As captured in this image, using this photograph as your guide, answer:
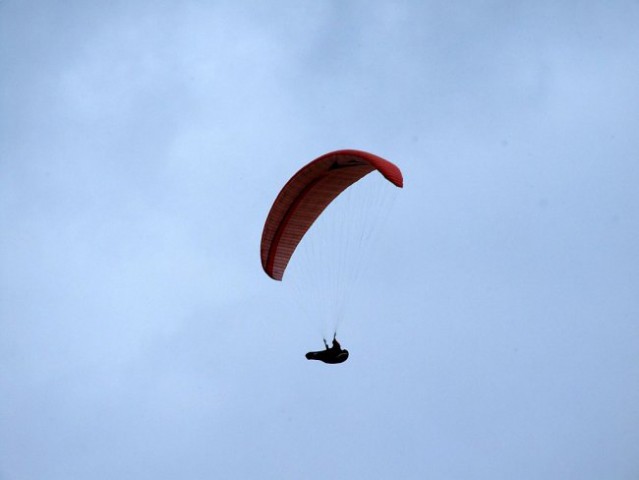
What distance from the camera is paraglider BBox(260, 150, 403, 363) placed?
1309 inches

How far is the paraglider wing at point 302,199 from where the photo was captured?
3356 cm

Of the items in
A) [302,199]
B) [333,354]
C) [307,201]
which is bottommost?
[333,354]

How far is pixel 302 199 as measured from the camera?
117 ft

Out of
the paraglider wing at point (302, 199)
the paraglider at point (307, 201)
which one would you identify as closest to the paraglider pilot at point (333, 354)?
the paraglider at point (307, 201)

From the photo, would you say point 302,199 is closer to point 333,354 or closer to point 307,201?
point 307,201

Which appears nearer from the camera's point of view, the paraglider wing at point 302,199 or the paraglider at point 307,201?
the paraglider at point 307,201

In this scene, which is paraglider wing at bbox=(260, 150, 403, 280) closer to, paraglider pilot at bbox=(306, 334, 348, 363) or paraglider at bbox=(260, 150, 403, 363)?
paraglider at bbox=(260, 150, 403, 363)

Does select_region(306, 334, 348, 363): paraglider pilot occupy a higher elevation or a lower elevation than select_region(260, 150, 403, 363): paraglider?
lower

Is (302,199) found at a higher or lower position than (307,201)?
lower

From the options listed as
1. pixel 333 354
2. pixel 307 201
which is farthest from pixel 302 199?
pixel 333 354

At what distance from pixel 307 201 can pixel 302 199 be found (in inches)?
17.0

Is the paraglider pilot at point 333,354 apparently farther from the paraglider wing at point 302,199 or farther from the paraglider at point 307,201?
the paraglider wing at point 302,199

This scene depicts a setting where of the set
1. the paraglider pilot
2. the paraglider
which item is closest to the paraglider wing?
the paraglider

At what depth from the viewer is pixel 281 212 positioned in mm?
35781
